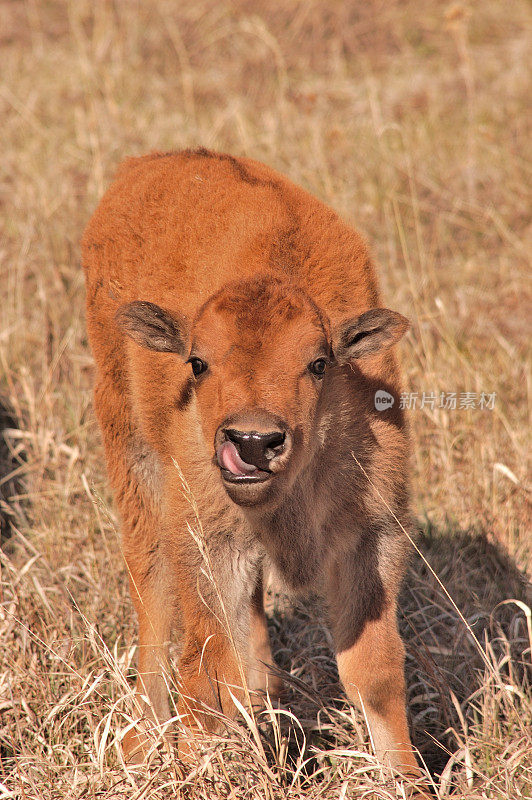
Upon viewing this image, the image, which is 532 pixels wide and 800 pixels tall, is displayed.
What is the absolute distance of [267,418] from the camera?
352 centimetres

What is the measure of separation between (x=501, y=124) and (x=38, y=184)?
466 cm

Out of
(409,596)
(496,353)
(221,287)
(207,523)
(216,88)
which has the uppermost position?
(216,88)

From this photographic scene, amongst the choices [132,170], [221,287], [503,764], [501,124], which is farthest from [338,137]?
[503,764]

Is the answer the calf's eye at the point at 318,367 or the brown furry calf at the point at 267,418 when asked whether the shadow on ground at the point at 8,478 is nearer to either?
the brown furry calf at the point at 267,418

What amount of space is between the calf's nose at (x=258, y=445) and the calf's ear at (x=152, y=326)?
755 millimetres

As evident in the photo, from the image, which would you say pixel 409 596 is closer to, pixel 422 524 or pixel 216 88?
pixel 422 524

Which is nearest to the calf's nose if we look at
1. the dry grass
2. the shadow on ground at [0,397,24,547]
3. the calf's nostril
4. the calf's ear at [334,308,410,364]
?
the calf's nostril

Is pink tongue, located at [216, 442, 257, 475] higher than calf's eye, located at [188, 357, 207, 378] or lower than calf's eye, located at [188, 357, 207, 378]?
lower

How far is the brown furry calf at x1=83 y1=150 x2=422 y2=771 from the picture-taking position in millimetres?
3777

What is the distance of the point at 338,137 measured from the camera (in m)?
9.24
